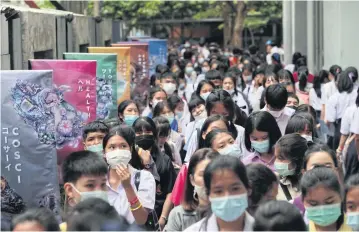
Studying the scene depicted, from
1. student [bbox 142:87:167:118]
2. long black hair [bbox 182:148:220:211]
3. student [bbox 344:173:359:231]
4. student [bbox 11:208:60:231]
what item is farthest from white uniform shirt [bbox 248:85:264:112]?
student [bbox 11:208:60:231]

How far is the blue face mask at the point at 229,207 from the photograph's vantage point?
4793mm

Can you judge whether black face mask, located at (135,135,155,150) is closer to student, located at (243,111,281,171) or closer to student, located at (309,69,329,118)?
student, located at (243,111,281,171)

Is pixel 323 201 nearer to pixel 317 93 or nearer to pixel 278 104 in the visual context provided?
pixel 278 104

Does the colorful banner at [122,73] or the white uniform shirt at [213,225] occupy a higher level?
the colorful banner at [122,73]

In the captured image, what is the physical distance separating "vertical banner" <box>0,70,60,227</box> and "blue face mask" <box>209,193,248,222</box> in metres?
2.12

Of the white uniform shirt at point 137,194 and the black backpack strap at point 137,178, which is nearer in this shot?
the white uniform shirt at point 137,194

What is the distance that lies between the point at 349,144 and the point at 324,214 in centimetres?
563

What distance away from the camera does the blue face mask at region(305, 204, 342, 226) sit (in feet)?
16.4

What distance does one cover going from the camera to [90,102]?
9086mm

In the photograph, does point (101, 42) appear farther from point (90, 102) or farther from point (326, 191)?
point (326, 191)

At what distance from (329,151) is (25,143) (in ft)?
7.14

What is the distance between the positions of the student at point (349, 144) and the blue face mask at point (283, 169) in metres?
3.38

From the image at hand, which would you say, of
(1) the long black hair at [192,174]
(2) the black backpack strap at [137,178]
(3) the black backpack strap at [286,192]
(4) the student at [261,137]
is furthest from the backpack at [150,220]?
(4) the student at [261,137]

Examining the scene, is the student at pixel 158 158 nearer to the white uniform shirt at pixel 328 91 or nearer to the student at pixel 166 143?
the student at pixel 166 143
